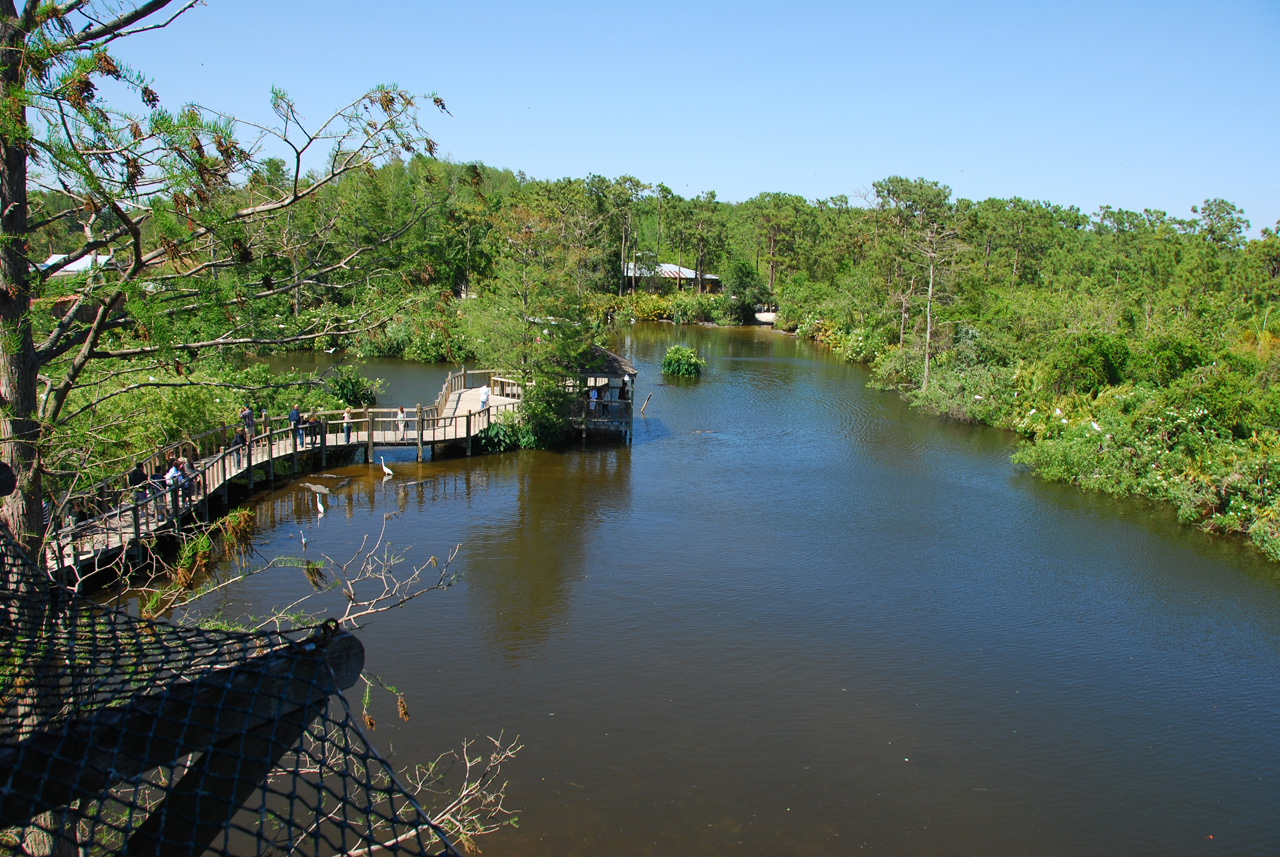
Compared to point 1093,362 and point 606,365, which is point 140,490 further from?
point 1093,362

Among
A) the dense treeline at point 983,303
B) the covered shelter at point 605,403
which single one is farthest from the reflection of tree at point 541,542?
the dense treeline at point 983,303

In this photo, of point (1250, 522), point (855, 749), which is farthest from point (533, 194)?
point (855, 749)

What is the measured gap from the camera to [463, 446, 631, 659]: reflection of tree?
49.7ft

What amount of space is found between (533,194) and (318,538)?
4748 centimetres

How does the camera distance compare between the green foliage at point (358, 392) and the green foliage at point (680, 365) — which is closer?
the green foliage at point (358, 392)

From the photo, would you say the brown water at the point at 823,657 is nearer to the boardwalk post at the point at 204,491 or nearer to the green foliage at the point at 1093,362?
the boardwalk post at the point at 204,491

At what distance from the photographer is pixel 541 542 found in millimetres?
18750

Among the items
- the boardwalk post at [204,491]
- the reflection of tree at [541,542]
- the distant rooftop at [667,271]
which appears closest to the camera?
the reflection of tree at [541,542]

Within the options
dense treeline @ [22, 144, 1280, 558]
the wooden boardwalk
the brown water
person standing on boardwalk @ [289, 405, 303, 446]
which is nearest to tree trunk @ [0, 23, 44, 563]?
dense treeline @ [22, 144, 1280, 558]

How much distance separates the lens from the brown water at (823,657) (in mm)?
10531

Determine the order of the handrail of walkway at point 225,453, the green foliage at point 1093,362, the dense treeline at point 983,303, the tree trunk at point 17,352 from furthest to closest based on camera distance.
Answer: the green foliage at point 1093,362, the dense treeline at point 983,303, the handrail of walkway at point 225,453, the tree trunk at point 17,352

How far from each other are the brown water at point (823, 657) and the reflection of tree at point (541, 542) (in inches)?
3.2

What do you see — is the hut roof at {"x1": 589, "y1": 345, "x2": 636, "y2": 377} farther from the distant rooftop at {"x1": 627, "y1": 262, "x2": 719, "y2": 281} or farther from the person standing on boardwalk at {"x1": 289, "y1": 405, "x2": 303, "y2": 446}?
the distant rooftop at {"x1": 627, "y1": 262, "x2": 719, "y2": 281}

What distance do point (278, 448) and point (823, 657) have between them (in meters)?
14.7
